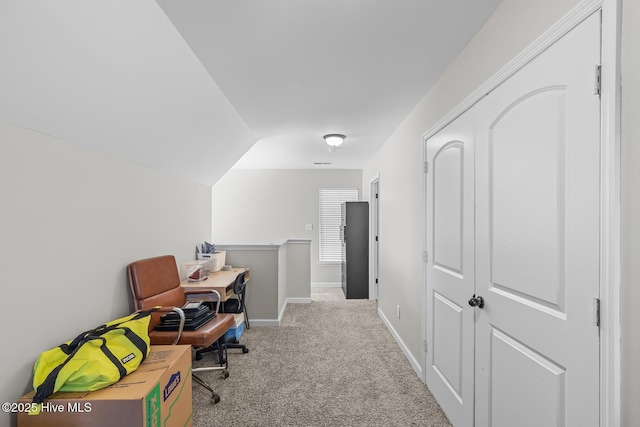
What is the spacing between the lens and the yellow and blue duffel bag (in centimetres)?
145

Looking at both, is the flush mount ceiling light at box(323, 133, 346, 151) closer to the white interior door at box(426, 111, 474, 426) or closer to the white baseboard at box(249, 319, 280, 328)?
the white interior door at box(426, 111, 474, 426)

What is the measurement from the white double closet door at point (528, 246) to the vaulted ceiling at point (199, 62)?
680 millimetres

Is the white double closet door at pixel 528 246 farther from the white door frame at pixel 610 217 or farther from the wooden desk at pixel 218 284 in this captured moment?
the wooden desk at pixel 218 284

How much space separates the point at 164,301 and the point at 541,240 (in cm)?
271

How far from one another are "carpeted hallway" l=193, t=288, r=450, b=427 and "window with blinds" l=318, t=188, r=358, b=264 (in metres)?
2.63

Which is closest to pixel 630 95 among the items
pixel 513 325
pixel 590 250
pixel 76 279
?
pixel 590 250

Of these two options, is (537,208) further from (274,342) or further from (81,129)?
(274,342)

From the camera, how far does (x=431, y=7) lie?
165 centimetres

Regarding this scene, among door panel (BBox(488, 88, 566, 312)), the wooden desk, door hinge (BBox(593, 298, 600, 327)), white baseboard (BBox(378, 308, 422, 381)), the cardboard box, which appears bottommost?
white baseboard (BBox(378, 308, 422, 381))

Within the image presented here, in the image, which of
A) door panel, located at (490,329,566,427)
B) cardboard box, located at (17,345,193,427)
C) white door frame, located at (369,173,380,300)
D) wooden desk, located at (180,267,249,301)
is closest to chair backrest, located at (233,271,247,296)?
wooden desk, located at (180,267,249,301)

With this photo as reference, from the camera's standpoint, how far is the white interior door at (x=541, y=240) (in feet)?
3.64

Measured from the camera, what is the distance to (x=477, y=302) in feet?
5.94

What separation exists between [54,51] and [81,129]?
54cm

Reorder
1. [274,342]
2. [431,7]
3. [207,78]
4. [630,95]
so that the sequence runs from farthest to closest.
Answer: [274,342]
[207,78]
[431,7]
[630,95]
